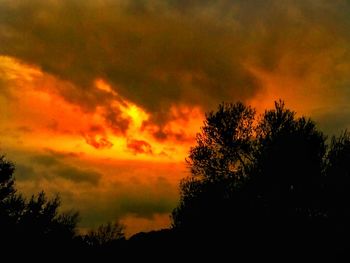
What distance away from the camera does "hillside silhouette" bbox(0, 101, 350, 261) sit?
27734 mm

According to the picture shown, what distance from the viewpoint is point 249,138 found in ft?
136

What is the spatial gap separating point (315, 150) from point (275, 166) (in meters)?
3.86

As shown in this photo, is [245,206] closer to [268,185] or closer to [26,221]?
[268,185]

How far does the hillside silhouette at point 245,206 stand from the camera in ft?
91.0

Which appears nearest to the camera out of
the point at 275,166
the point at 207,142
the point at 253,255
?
the point at 253,255

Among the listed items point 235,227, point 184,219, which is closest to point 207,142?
point 184,219

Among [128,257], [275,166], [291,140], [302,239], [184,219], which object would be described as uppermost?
[291,140]

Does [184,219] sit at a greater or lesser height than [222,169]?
lesser

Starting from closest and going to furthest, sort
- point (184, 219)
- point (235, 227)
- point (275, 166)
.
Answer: point (235, 227), point (275, 166), point (184, 219)

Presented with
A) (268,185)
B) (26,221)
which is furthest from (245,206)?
(26,221)

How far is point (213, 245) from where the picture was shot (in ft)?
91.5

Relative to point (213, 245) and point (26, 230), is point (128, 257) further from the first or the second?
point (26, 230)

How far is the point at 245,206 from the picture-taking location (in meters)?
33.4

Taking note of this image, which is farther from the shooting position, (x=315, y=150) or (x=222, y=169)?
(x=222, y=169)
